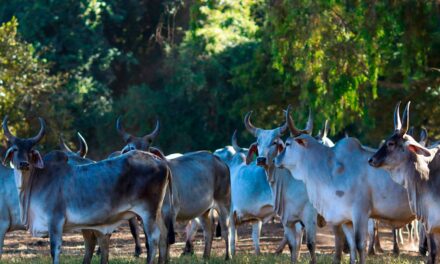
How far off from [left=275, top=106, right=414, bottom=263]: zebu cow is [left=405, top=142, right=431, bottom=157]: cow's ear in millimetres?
984

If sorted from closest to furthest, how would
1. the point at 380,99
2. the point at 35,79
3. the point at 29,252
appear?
the point at 29,252
the point at 380,99
the point at 35,79

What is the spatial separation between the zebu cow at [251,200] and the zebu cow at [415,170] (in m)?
3.89

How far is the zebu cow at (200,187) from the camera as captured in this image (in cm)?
1334

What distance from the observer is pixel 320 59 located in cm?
1709

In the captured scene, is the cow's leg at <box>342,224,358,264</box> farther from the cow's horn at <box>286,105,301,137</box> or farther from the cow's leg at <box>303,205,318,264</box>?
the cow's horn at <box>286,105,301,137</box>

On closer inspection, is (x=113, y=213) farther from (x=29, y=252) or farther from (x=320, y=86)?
(x=320, y=86)

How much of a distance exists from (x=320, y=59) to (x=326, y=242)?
2.95m

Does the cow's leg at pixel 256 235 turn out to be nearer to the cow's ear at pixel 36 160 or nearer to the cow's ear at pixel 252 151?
the cow's ear at pixel 252 151

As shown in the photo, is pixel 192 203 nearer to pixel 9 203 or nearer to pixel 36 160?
pixel 9 203

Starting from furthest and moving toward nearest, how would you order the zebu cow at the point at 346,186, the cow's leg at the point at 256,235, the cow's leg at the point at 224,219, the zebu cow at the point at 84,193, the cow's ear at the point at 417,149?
the cow's leg at the point at 256,235 → the cow's leg at the point at 224,219 → the zebu cow at the point at 346,186 → the zebu cow at the point at 84,193 → the cow's ear at the point at 417,149

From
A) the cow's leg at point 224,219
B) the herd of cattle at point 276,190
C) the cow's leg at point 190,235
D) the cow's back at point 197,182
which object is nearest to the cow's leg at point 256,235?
the cow's leg at point 190,235

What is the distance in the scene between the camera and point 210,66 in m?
30.0

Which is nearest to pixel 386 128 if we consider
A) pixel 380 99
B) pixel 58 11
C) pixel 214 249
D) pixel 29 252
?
pixel 380 99

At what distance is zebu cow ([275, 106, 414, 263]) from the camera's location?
38.2 feet
